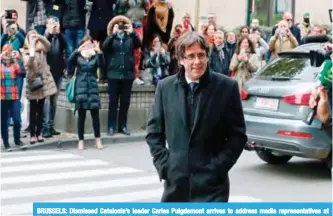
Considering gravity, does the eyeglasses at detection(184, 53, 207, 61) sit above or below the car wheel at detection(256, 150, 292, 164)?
above

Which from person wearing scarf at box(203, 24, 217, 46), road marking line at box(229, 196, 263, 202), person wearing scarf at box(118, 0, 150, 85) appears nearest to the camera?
road marking line at box(229, 196, 263, 202)

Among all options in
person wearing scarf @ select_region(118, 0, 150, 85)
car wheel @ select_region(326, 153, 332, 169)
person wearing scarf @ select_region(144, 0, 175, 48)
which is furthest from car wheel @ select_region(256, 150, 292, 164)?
person wearing scarf @ select_region(144, 0, 175, 48)

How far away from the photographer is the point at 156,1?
15.4m

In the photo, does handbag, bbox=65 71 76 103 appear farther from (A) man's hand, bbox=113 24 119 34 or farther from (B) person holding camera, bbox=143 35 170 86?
(B) person holding camera, bbox=143 35 170 86

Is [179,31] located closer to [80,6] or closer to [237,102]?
[80,6]

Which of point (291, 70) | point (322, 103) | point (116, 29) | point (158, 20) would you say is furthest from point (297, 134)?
point (158, 20)

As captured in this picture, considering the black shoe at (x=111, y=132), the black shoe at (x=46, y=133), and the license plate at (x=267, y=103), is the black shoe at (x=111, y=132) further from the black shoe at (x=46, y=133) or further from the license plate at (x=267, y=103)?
the license plate at (x=267, y=103)

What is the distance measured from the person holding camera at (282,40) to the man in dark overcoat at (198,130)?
11.4m

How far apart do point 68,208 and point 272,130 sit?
19.4 feet

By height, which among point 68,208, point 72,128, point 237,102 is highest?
point 237,102

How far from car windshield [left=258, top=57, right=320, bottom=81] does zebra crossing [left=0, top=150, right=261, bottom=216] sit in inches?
84.5

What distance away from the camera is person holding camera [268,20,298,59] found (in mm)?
15623

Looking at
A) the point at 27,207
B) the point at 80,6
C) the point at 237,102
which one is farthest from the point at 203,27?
the point at 237,102

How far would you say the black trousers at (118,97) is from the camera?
44.2 feet
